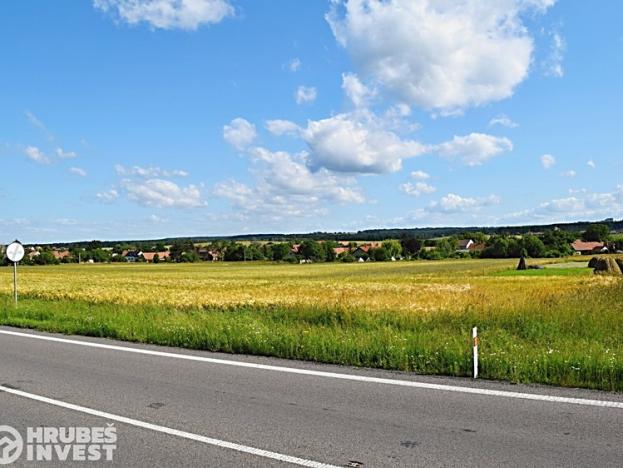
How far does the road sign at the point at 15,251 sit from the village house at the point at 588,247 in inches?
5286

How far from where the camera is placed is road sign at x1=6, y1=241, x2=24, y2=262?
20.5 meters

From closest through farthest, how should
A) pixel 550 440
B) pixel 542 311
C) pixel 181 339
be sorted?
pixel 550 440, pixel 181 339, pixel 542 311

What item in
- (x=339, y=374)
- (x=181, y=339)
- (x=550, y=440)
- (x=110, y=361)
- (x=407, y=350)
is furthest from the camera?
(x=181, y=339)

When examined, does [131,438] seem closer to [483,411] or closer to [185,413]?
[185,413]

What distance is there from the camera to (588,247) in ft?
458

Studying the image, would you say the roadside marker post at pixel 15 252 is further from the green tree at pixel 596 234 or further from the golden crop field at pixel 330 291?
the green tree at pixel 596 234

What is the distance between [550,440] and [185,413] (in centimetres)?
393

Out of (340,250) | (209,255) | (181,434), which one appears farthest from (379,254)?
(181,434)

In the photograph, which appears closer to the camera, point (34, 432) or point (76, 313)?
point (34, 432)

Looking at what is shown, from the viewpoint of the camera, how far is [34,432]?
605cm

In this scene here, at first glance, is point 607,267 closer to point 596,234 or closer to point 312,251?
point 312,251

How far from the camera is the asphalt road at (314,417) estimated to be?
512 cm

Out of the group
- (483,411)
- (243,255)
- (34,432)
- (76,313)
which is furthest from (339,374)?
(243,255)

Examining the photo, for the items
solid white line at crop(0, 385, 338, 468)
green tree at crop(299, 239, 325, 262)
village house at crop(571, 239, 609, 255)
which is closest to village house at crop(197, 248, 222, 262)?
green tree at crop(299, 239, 325, 262)
